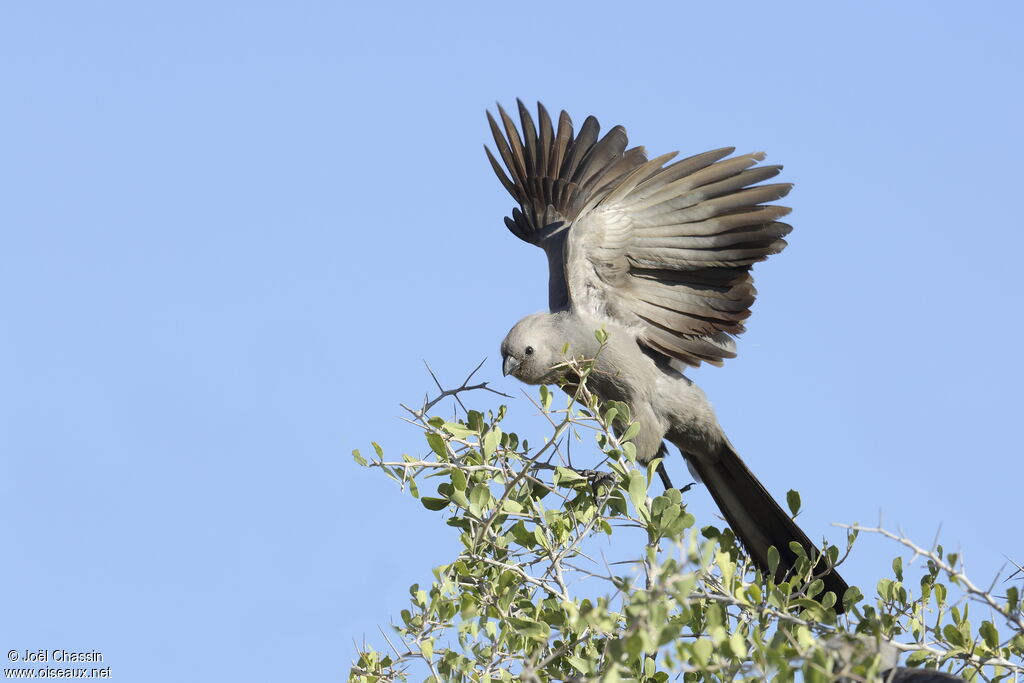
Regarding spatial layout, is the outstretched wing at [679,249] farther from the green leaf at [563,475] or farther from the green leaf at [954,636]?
the green leaf at [954,636]

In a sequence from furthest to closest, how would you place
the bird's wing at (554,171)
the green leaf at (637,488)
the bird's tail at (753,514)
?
the bird's wing at (554,171)
the bird's tail at (753,514)
the green leaf at (637,488)

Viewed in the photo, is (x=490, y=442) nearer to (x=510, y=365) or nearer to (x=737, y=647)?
(x=510, y=365)

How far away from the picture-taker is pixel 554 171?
24.1ft

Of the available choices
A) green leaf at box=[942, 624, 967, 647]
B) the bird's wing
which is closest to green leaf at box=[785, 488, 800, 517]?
green leaf at box=[942, 624, 967, 647]

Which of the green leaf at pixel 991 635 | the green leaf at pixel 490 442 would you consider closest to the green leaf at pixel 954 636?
the green leaf at pixel 991 635

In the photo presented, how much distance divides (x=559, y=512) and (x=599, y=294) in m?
2.22

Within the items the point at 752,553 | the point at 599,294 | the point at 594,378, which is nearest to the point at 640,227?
the point at 599,294

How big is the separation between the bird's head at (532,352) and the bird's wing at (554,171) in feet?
1.54

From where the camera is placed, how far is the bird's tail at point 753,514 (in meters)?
6.32

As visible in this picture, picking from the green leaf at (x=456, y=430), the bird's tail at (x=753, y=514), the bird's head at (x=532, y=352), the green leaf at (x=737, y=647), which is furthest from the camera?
the bird's tail at (x=753, y=514)

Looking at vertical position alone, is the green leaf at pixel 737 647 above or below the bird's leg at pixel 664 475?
below

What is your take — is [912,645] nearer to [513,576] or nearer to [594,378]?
[513,576]

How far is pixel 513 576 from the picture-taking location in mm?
4336

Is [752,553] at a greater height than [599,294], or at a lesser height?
lesser
